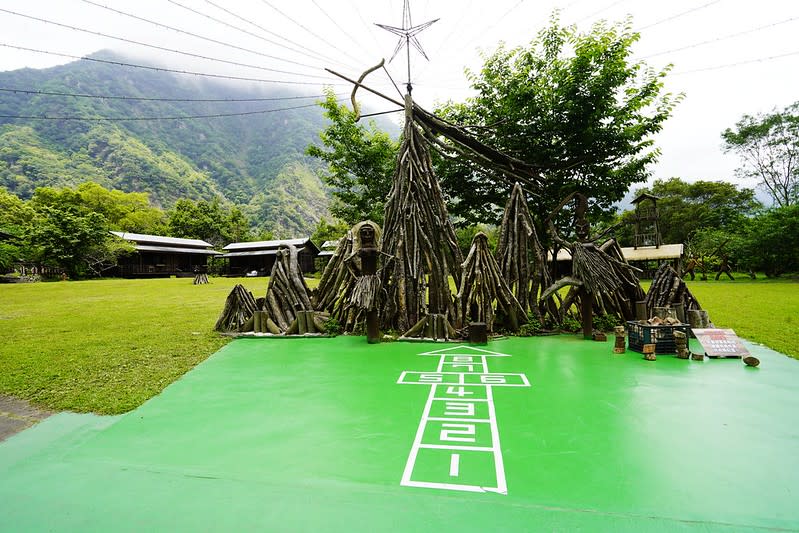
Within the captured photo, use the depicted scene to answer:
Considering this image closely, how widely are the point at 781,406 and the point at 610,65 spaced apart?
9187 millimetres

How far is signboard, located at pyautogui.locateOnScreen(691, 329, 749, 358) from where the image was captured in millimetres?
6117

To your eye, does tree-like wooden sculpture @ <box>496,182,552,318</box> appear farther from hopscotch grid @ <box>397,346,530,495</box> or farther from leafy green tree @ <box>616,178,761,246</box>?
leafy green tree @ <box>616,178,761,246</box>

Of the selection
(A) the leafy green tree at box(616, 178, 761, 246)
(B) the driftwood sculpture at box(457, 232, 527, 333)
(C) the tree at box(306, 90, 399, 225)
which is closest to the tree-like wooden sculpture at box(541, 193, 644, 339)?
(B) the driftwood sculpture at box(457, 232, 527, 333)

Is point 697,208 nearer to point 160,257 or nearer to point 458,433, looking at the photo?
point 458,433

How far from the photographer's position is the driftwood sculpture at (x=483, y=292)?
8.37 metres

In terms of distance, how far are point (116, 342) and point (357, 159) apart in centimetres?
1150

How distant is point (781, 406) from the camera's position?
4.23 m

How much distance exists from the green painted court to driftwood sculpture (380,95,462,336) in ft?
9.92

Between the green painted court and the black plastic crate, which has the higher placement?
the black plastic crate

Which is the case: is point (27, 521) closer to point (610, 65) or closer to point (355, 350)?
point (355, 350)

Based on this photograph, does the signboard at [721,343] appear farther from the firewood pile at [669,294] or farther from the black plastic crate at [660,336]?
the firewood pile at [669,294]

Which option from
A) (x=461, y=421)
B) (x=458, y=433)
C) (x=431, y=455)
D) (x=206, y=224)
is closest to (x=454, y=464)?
(x=431, y=455)

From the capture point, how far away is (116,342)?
8.29m

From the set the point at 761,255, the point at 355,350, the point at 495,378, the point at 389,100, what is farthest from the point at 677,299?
the point at 761,255
